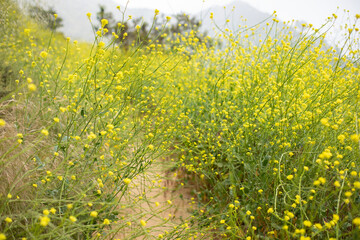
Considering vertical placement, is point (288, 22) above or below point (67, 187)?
above

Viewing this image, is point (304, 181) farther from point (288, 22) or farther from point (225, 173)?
point (288, 22)

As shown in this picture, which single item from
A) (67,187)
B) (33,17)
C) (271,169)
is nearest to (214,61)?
(271,169)

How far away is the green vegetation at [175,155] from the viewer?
1346mm

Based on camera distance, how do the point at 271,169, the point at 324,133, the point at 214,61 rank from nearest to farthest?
the point at 324,133, the point at 271,169, the point at 214,61

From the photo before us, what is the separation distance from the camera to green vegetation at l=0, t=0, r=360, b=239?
135 centimetres

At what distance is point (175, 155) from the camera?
3.26 metres

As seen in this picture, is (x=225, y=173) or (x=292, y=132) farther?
(x=225, y=173)

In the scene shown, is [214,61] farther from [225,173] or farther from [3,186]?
[3,186]

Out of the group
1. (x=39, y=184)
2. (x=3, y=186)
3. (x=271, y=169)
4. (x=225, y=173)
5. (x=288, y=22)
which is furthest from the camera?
(x=288, y=22)

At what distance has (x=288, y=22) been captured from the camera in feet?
10.4

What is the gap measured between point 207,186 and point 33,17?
4.52 m

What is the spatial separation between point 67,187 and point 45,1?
485 centimetres

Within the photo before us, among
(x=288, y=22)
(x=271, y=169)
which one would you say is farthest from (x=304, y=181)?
(x=288, y=22)

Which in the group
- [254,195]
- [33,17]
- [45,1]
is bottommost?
[254,195]
